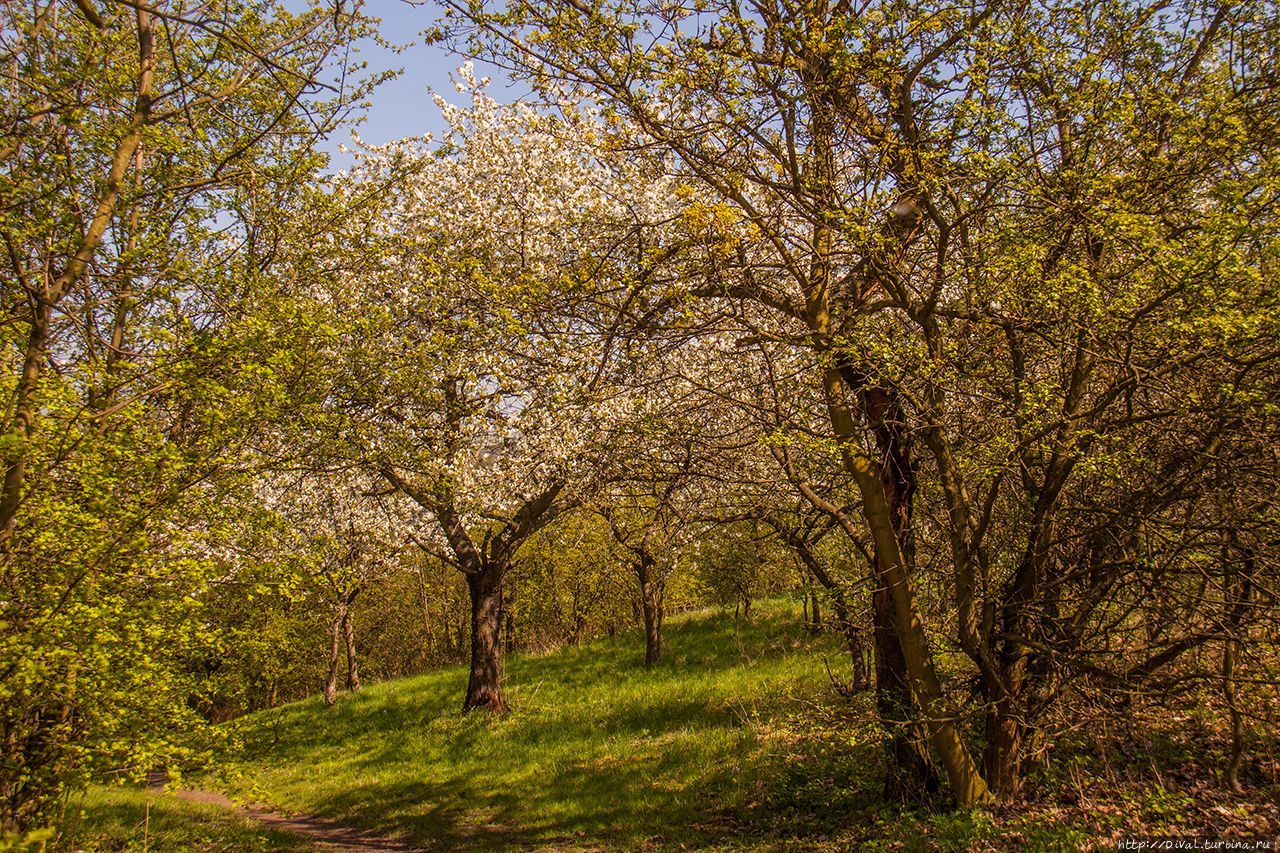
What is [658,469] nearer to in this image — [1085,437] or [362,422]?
[1085,437]

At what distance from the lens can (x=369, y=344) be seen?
9.57 meters

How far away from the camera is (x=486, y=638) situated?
552 inches

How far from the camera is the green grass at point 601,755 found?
772cm

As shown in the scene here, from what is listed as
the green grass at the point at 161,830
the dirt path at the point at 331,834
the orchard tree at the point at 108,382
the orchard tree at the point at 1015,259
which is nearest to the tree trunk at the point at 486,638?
the dirt path at the point at 331,834

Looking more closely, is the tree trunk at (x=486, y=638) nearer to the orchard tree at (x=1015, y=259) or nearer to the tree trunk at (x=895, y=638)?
the tree trunk at (x=895, y=638)

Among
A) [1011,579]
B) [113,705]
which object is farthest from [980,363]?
[113,705]

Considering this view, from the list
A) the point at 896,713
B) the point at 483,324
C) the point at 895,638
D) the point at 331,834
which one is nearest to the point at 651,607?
the point at 331,834

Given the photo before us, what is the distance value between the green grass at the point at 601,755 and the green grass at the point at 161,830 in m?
1.01

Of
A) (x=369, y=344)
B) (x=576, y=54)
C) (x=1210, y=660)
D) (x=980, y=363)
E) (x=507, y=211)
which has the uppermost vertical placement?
(x=507, y=211)

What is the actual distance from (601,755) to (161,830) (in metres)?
5.71

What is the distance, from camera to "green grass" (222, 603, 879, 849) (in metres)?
7.72

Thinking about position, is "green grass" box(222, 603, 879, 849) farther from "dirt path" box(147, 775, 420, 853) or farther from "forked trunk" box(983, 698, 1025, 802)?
"forked trunk" box(983, 698, 1025, 802)

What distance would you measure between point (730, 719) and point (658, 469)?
5839 millimetres

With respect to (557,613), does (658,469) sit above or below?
above
